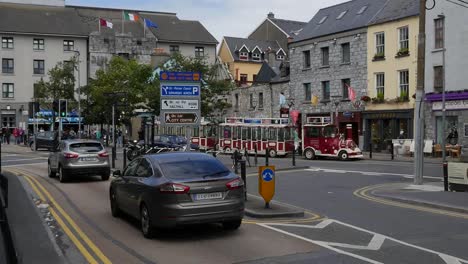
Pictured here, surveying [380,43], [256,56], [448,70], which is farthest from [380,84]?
[256,56]

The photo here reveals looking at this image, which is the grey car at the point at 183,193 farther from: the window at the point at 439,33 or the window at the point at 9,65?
the window at the point at 9,65

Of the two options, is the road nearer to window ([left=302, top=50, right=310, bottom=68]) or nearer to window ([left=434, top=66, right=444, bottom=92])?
window ([left=434, top=66, right=444, bottom=92])

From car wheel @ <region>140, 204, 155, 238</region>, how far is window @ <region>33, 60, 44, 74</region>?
63846 mm

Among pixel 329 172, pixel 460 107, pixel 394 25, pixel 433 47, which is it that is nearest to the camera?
pixel 329 172

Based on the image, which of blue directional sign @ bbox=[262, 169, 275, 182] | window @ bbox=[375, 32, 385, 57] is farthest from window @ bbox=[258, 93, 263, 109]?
blue directional sign @ bbox=[262, 169, 275, 182]

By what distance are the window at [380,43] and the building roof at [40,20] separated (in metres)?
44.6

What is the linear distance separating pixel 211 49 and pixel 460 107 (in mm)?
49952

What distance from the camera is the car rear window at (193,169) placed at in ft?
32.5

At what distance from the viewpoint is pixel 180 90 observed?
1691cm

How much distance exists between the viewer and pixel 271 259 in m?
8.18

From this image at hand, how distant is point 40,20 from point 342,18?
Answer: 4384 centimetres

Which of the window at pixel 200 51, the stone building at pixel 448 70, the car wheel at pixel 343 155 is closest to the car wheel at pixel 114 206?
the car wheel at pixel 343 155

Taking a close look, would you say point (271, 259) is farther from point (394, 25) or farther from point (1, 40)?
point (1, 40)

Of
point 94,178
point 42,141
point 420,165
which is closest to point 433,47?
point 420,165
